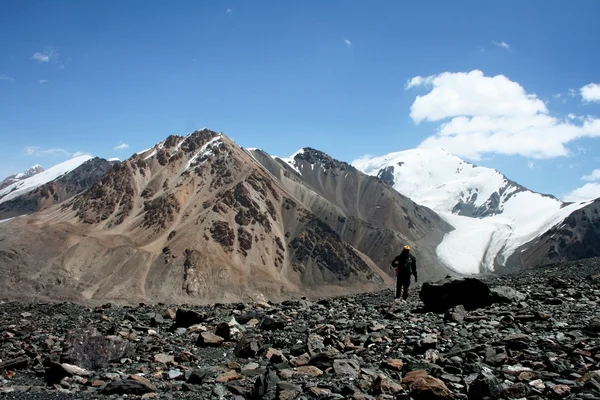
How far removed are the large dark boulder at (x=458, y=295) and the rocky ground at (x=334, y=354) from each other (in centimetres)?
9

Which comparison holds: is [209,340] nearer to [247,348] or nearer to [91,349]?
[247,348]

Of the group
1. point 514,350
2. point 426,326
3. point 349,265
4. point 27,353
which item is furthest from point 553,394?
point 349,265

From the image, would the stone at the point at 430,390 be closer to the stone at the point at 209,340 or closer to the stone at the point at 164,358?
the stone at the point at 164,358

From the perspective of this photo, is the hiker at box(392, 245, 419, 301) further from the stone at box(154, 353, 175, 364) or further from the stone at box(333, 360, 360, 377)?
the stone at box(154, 353, 175, 364)

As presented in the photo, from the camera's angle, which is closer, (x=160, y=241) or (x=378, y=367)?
(x=378, y=367)

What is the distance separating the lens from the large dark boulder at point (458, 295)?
58.9 feet

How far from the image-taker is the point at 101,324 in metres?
18.7

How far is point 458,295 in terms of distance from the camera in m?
18.2

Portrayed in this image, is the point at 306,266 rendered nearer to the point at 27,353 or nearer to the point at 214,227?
the point at 214,227

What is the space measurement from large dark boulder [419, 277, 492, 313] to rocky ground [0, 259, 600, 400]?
0.28 ft

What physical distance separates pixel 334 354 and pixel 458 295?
8.31m

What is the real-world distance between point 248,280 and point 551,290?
14202 centimetres

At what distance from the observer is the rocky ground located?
9.30m

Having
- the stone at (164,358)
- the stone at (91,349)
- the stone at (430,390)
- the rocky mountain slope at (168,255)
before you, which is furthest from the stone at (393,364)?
the rocky mountain slope at (168,255)
